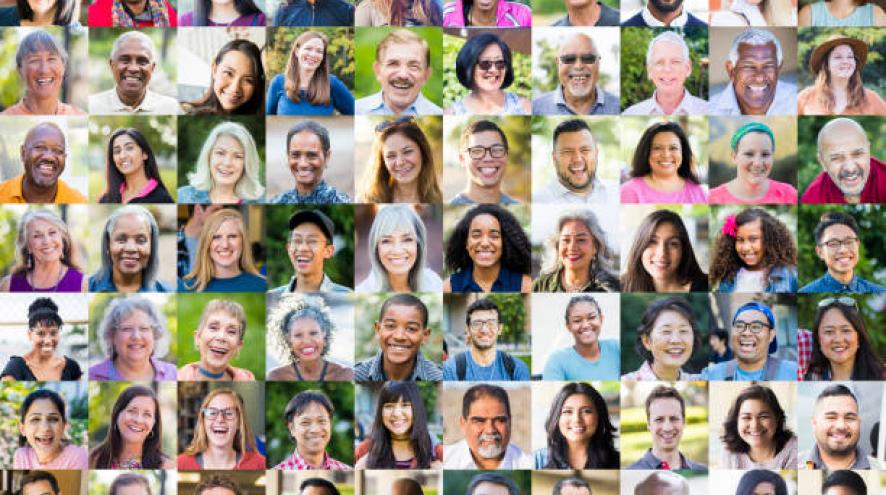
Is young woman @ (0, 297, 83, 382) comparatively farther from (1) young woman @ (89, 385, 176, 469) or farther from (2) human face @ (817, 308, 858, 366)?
(2) human face @ (817, 308, 858, 366)

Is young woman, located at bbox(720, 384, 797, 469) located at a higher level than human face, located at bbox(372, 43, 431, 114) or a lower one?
lower

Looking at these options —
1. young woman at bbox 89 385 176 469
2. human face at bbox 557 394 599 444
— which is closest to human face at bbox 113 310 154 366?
young woman at bbox 89 385 176 469

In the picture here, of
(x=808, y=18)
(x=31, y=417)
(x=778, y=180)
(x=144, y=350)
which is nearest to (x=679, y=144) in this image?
(x=778, y=180)

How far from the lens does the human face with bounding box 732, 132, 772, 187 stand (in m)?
4.08

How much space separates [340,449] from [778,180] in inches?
85.4

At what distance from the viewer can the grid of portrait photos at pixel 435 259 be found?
4070 millimetres

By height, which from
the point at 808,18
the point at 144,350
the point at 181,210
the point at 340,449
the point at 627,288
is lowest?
the point at 340,449

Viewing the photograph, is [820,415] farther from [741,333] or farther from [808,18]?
[808,18]

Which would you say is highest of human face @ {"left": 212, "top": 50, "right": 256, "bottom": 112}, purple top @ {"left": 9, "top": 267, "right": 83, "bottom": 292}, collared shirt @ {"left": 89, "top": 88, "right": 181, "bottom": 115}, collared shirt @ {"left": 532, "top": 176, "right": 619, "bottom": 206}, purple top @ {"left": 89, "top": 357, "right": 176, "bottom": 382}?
human face @ {"left": 212, "top": 50, "right": 256, "bottom": 112}

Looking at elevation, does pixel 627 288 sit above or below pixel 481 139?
below

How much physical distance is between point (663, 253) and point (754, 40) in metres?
0.98

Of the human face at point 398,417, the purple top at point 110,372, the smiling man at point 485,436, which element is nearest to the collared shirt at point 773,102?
the smiling man at point 485,436

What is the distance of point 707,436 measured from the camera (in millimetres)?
4102

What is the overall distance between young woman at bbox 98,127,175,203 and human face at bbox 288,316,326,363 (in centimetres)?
75
